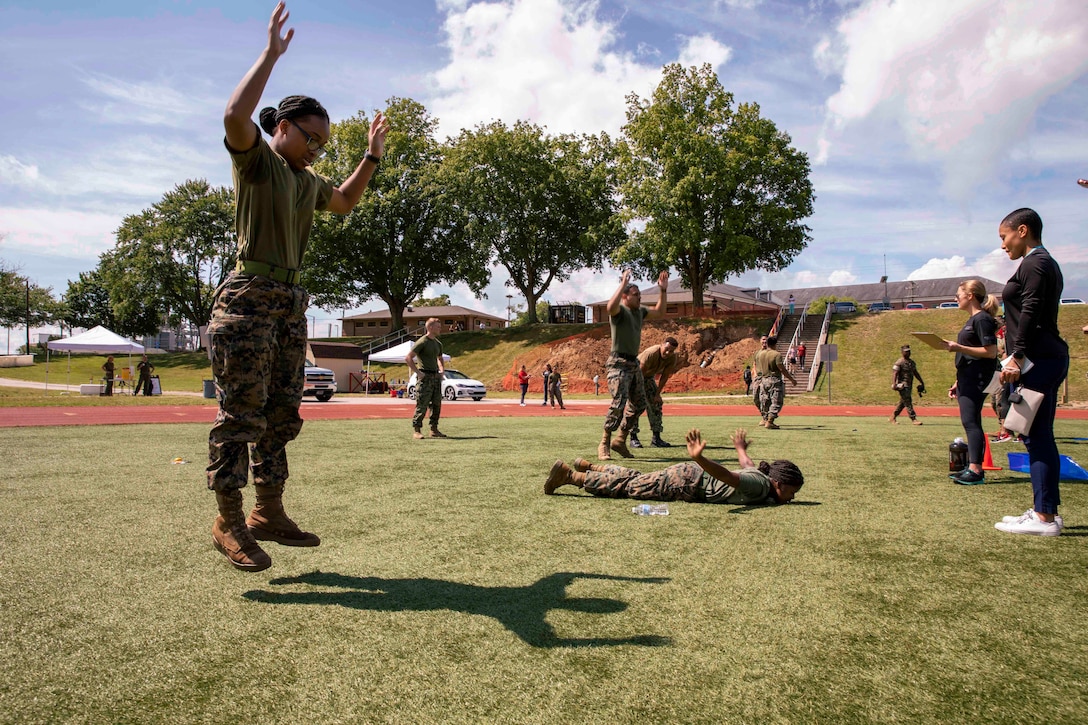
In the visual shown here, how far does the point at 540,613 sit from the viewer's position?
274 centimetres

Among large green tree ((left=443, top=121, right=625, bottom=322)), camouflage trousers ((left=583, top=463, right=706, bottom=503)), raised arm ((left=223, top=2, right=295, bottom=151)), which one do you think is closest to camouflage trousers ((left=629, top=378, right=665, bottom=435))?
camouflage trousers ((left=583, top=463, right=706, bottom=503))

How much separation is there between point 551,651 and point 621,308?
5.76 m

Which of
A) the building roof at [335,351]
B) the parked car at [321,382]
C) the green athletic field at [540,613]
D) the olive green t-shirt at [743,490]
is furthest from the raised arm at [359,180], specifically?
the building roof at [335,351]

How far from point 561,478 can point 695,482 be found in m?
1.06

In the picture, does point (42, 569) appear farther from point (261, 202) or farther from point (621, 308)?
point (621, 308)

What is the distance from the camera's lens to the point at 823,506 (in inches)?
201

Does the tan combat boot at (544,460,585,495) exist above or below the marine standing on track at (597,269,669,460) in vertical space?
below

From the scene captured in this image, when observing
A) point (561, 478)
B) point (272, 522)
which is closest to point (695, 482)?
point (561, 478)

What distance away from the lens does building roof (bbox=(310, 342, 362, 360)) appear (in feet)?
118

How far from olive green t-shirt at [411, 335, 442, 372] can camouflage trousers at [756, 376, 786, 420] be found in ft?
23.5

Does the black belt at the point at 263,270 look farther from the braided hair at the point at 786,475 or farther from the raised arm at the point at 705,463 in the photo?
the braided hair at the point at 786,475

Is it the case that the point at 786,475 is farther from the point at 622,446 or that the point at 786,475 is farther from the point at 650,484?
the point at 622,446

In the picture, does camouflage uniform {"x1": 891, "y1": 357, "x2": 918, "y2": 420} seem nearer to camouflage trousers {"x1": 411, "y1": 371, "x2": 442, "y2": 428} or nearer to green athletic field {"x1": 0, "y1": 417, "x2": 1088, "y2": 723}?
green athletic field {"x1": 0, "y1": 417, "x2": 1088, "y2": 723}

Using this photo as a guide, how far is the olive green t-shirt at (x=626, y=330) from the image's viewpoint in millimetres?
7887
